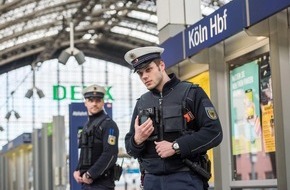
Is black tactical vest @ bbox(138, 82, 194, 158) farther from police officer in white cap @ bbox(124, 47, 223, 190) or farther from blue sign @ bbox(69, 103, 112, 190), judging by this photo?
blue sign @ bbox(69, 103, 112, 190)

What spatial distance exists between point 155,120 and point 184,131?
7.3 inches

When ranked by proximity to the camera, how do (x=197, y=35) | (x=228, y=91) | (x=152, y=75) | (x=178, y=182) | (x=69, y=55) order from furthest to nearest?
(x=69, y=55), (x=228, y=91), (x=197, y=35), (x=152, y=75), (x=178, y=182)

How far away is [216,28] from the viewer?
19.5ft

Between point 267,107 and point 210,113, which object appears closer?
point 210,113

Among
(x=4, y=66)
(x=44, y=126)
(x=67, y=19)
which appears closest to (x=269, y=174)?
(x=44, y=126)

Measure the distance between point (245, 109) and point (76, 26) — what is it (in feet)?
108

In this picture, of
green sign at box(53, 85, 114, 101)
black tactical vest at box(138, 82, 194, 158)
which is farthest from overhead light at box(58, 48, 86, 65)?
black tactical vest at box(138, 82, 194, 158)

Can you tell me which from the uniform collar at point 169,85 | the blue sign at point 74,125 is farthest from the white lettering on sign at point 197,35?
the blue sign at point 74,125

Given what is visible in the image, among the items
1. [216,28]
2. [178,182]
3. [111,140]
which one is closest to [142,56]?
[178,182]

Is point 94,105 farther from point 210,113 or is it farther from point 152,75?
point 210,113

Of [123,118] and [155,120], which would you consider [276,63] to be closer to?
[155,120]

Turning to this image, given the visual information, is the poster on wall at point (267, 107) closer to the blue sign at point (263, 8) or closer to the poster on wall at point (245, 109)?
the poster on wall at point (245, 109)

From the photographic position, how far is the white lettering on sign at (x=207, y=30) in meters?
5.80

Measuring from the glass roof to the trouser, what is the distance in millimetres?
28795
